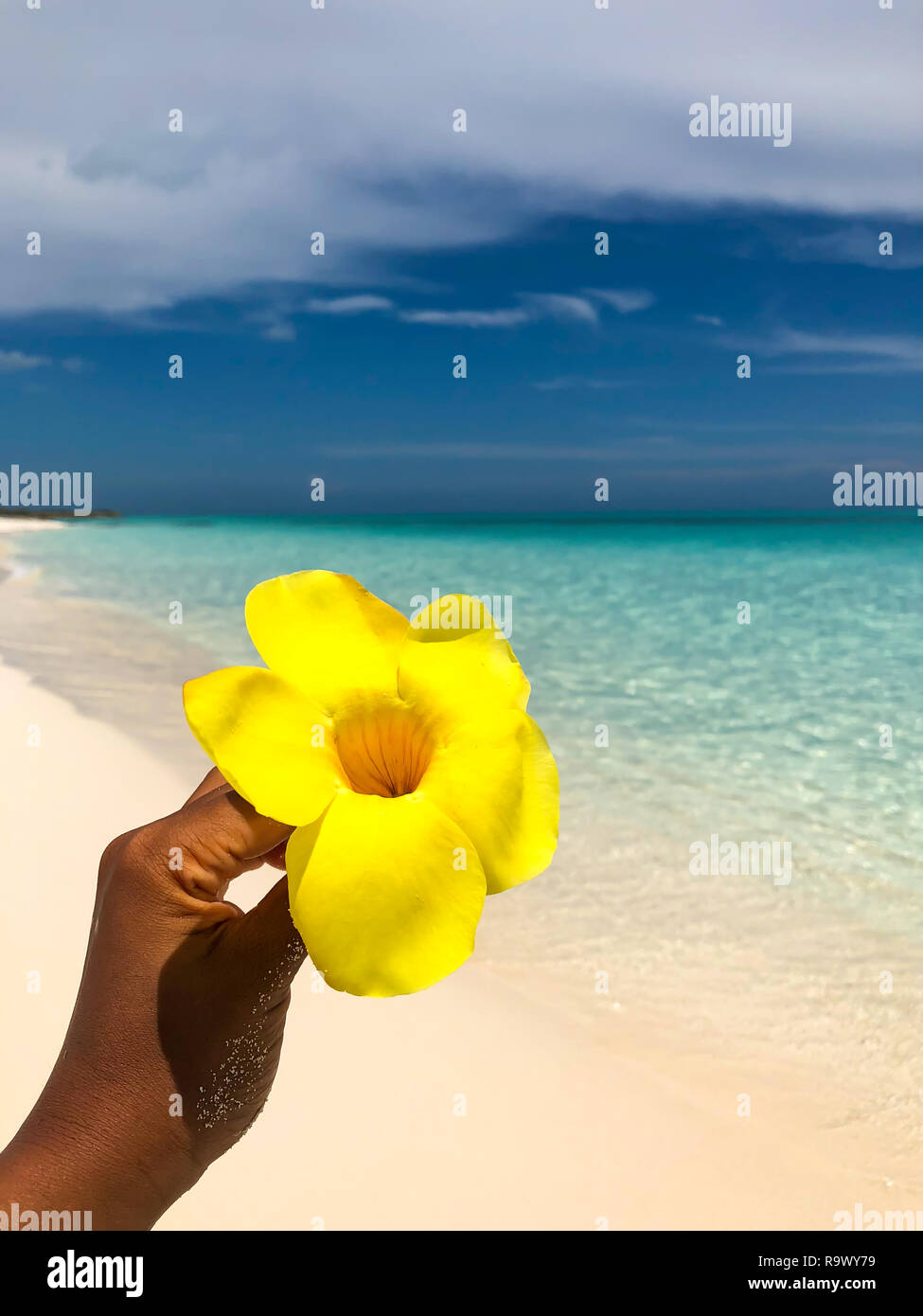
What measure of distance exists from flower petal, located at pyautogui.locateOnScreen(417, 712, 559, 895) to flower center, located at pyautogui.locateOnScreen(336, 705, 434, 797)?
7cm

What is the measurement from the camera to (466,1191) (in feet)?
7.91

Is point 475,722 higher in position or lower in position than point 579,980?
higher

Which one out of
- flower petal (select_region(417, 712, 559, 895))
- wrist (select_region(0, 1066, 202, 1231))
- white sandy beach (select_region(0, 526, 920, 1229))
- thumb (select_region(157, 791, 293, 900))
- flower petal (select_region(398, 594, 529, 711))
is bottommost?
white sandy beach (select_region(0, 526, 920, 1229))

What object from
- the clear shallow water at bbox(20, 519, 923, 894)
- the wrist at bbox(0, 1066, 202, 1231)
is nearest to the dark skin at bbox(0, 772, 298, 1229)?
the wrist at bbox(0, 1066, 202, 1231)

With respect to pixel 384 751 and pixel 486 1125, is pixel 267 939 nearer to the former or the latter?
pixel 384 751

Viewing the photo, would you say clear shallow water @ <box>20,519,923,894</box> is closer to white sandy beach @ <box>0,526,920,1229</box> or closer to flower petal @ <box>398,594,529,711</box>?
white sandy beach @ <box>0,526,920,1229</box>

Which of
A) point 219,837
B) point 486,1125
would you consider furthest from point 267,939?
point 486,1125

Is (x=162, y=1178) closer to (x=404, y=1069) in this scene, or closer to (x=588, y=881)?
(x=404, y=1069)

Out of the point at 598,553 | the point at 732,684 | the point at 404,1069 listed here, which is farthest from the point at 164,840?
the point at 598,553

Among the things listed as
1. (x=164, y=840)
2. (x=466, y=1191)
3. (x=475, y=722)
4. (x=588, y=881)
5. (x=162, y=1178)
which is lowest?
(x=466, y=1191)

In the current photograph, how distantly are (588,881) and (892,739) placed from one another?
3425mm

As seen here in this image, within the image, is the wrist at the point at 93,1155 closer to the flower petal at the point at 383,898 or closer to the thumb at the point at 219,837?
the thumb at the point at 219,837

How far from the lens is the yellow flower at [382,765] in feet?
2.27

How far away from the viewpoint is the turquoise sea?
11.0 ft
